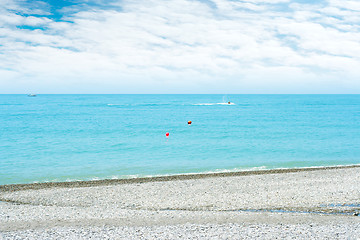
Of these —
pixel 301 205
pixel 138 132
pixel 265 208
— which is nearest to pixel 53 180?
pixel 265 208

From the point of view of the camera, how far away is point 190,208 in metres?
15.1

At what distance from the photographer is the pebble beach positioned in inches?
444

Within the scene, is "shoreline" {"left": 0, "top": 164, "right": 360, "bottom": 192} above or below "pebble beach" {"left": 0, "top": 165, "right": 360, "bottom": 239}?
below

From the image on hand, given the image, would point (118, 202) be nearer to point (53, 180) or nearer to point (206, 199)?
point (206, 199)

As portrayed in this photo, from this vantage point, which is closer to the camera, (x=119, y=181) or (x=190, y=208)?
(x=190, y=208)

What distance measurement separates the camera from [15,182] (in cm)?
2230

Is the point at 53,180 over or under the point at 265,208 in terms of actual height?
under

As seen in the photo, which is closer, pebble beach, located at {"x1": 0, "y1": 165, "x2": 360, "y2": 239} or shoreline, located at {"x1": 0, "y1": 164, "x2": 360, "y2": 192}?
pebble beach, located at {"x1": 0, "y1": 165, "x2": 360, "y2": 239}

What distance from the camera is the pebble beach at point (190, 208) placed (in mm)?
11281

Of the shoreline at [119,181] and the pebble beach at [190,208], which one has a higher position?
the pebble beach at [190,208]

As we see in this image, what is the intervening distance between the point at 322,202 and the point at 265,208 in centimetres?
304

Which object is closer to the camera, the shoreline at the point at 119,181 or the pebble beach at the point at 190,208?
the pebble beach at the point at 190,208

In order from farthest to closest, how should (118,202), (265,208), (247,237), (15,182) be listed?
1. (15,182)
2. (118,202)
3. (265,208)
4. (247,237)

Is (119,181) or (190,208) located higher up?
(190,208)
